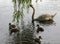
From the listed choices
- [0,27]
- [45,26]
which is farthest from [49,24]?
[0,27]

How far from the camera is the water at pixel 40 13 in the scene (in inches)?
465

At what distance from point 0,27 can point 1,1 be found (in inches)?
189

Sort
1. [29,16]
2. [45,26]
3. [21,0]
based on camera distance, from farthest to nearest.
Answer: [29,16] → [45,26] → [21,0]

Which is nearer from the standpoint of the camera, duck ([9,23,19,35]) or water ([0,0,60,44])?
water ([0,0,60,44])

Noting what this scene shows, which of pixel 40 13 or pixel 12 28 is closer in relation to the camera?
pixel 12 28

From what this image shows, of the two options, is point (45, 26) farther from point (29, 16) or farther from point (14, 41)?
point (14, 41)

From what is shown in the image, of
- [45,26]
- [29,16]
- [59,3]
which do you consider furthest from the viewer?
[59,3]

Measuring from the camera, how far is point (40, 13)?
1564 cm

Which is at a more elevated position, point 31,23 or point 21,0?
point 21,0

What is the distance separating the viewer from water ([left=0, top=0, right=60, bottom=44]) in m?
11.8

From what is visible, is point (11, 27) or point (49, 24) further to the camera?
point (49, 24)

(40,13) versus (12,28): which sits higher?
(40,13)

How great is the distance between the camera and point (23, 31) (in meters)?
12.7

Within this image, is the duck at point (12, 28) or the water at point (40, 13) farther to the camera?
the duck at point (12, 28)
